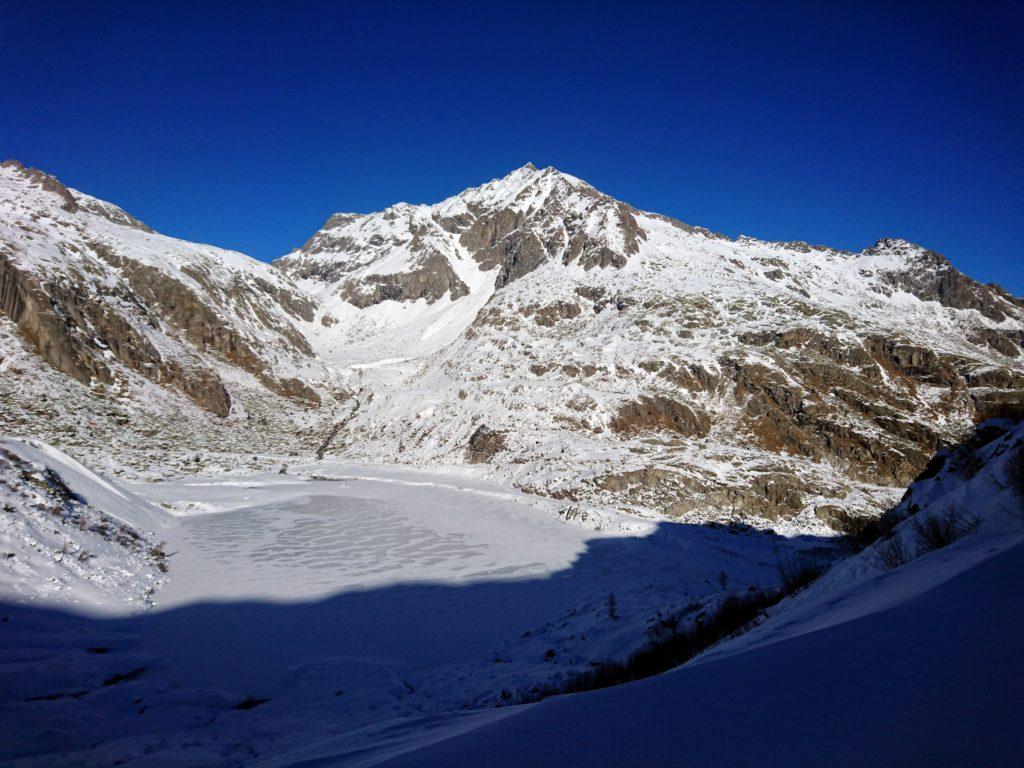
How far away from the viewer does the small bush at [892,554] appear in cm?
502

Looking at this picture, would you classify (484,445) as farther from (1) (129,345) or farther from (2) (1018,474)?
(1) (129,345)

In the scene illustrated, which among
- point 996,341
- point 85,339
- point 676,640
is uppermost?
point 85,339

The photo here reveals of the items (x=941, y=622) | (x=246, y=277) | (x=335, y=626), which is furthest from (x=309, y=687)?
(x=246, y=277)

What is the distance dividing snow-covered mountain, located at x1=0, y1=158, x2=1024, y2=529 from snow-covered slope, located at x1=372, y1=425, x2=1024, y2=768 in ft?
28.4

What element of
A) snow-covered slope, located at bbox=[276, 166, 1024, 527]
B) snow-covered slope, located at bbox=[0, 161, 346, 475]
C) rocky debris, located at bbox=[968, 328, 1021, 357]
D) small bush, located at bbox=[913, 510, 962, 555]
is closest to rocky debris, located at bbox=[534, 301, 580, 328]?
snow-covered slope, located at bbox=[276, 166, 1024, 527]

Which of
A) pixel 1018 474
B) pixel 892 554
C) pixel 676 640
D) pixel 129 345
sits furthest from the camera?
pixel 129 345

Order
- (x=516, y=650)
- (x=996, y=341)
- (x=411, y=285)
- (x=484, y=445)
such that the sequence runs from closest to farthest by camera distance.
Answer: (x=516, y=650) → (x=484, y=445) → (x=996, y=341) → (x=411, y=285)

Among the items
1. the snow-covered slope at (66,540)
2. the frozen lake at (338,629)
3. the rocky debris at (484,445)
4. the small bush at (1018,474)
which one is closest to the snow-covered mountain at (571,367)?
the rocky debris at (484,445)

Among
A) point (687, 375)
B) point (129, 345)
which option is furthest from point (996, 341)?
point (129, 345)

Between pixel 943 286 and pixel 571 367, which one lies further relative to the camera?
pixel 943 286

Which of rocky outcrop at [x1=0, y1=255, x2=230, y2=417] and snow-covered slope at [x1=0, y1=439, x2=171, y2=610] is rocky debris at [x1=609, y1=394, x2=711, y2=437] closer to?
snow-covered slope at [x1=0, y1=439, x2=171, y2=610]

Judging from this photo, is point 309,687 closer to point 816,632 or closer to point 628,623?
point 628,623

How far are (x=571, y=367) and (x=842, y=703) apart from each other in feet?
113

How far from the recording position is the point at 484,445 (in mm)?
30781
